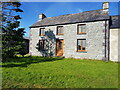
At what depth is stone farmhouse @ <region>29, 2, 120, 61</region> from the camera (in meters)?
12.0

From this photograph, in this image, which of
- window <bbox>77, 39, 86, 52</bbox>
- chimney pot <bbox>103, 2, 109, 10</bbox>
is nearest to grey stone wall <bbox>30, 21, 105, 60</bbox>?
window <bbox>77, 39, 86, 52</bbox>

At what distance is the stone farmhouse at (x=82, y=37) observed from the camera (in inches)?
472

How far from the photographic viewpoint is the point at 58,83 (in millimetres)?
4160

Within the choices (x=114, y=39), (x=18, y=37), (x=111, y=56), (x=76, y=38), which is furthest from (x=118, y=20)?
(x=18, y=37)

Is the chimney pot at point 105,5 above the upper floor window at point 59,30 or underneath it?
above

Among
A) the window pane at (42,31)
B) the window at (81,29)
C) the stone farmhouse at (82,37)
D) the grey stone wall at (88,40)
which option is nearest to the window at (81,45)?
the stone farmhouse at (82,37)

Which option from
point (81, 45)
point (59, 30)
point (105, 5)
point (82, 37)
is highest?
point (105, 5)

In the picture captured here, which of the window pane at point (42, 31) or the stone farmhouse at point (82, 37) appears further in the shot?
the window pane at point (42, 31)

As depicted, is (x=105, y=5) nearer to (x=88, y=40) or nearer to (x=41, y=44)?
(x=88, y=40)

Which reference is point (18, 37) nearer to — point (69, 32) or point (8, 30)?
point (8, 30)

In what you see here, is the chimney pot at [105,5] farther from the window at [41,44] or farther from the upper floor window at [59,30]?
the window at [41,44]

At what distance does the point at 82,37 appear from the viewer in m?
13.6

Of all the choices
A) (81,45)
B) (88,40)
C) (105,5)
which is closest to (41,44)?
(81,45)

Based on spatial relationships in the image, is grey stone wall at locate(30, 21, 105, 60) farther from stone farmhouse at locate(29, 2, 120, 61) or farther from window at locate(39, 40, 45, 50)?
window at locate(39, 40, 45, 50)
